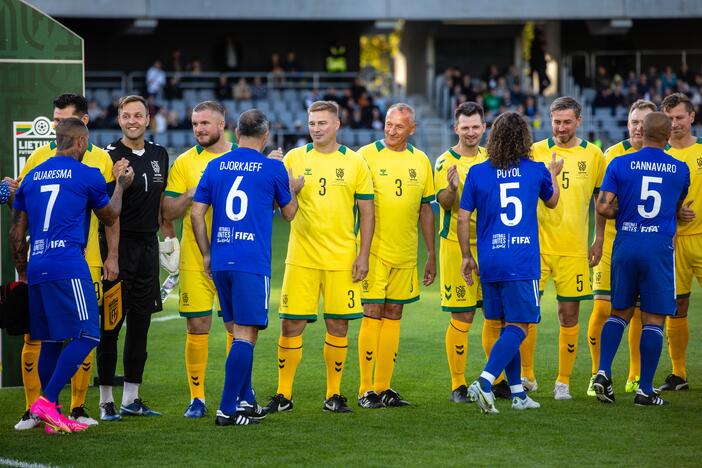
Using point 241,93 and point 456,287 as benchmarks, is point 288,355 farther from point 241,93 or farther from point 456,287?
point 241,93

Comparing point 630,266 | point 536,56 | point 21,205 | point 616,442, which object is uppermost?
point 536,56

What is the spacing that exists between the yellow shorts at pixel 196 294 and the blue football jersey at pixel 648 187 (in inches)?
124

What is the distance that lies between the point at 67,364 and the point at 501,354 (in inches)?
119

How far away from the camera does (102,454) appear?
7.34 m

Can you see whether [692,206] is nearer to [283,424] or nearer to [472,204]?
[472,204]

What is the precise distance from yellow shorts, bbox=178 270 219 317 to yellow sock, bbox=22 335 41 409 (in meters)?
1.11

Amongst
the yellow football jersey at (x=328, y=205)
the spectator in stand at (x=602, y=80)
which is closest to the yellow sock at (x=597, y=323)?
the yellow football jersey at (x=328, y=205)

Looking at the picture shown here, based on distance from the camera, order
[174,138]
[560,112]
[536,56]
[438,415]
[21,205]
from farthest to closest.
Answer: [536,56]
[174,138]
[560,112]
[438,415]
[21,205]

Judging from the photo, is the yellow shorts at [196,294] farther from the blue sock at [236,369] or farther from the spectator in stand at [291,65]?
the spectator in stand at [291,65]

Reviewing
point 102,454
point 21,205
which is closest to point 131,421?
point 102,454

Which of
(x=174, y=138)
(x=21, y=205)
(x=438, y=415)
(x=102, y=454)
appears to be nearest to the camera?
(x=102, y=454)

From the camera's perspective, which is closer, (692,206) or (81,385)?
(81,385)

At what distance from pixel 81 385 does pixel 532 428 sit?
3255 millimetres

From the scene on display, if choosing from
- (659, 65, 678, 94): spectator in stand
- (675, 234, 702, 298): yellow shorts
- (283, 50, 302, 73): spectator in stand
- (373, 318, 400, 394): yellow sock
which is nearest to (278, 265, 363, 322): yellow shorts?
(373, 318, 400, 394): yellow sock
